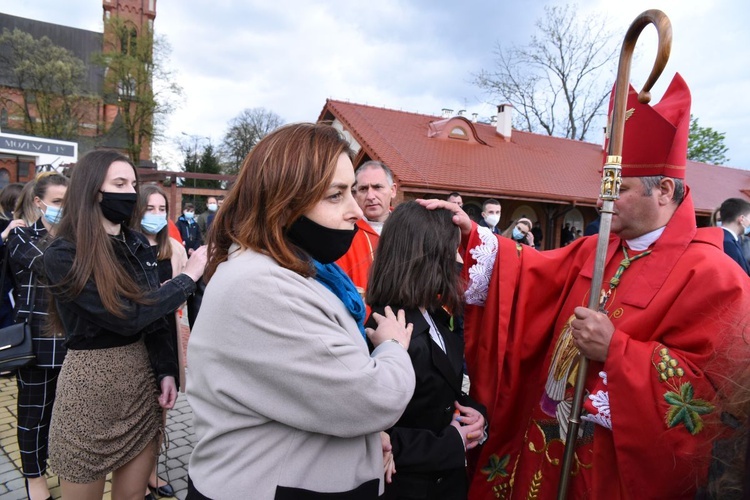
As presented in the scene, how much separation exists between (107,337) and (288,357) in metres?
1.52

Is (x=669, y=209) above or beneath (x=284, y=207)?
above

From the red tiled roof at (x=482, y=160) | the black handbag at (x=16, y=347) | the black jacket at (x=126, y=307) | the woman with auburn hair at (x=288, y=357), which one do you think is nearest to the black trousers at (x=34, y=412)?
the black handbag at (x=16, y=347)

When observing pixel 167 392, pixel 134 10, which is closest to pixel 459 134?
pixel 167 392

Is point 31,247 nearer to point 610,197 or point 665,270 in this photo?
point 610,197

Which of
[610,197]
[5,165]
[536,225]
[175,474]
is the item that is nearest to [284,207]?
[610,197]

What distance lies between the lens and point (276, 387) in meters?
1.13

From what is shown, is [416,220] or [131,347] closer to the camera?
[416,220]

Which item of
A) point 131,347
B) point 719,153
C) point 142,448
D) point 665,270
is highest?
point 719,153

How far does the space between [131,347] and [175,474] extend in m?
1.82

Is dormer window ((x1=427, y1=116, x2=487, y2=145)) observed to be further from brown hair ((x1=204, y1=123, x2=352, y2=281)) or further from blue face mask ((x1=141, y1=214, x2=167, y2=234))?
brown hair ((x1=204, y1=123, x2=352, y2=281))

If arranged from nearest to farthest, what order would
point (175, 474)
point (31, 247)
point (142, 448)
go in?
point (142, 448) < point (31, 247) < point (175, 474)

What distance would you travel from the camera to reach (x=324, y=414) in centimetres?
113

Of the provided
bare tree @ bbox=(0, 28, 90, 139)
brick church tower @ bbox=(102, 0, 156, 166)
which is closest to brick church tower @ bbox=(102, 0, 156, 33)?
brick church tower @ bbox=(102, 0, 156, 166)

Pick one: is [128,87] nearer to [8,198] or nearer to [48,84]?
[48,84]
